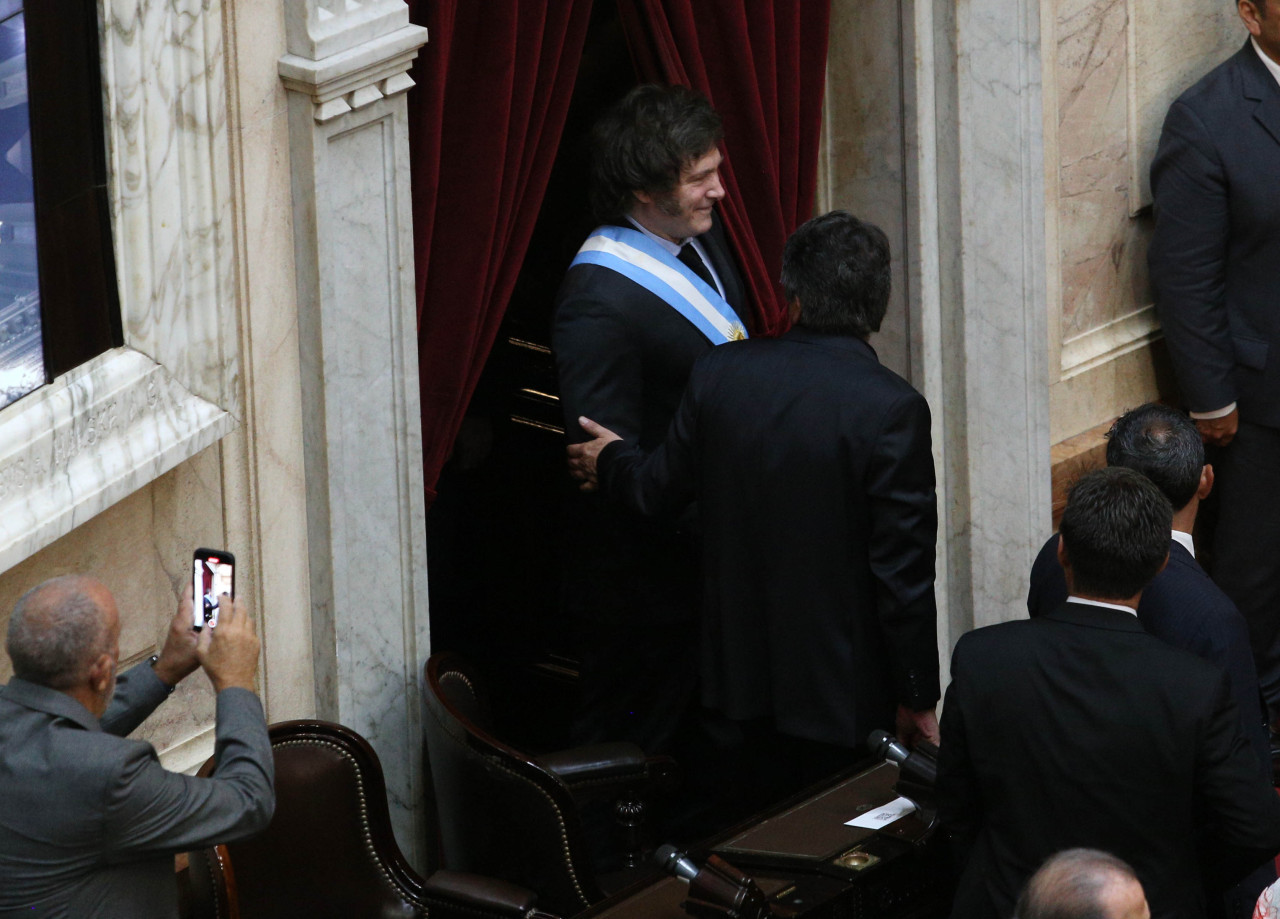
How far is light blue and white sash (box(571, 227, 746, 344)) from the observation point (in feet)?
12.9

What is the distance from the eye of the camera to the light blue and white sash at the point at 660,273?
393 centimetres

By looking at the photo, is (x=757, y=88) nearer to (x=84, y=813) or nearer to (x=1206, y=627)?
(x=1206, y=627)

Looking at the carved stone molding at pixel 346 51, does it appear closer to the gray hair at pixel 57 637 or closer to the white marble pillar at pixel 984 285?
the gray hair at pixel 57 637

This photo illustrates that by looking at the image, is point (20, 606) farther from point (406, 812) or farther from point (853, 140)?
point (853, 140)

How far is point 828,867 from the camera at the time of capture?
3.18 meters

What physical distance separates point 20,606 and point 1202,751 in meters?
1.70

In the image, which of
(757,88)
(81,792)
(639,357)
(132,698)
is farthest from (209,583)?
(757,88)

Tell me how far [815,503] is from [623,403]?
1.74 ft

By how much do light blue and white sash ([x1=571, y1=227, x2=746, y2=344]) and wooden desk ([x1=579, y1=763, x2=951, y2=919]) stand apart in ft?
→ 3.56

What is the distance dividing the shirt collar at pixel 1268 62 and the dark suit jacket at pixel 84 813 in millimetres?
3921

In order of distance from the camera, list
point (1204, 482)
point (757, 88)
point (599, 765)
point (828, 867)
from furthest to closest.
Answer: point (757, 88) → point (599, 765) → point (1204, 482) → point (828, 867)

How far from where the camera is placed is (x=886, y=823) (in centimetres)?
334

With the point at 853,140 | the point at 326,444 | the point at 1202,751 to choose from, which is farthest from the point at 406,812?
the point at 853,140

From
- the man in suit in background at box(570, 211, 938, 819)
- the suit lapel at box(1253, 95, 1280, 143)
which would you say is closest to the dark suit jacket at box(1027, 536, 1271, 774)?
the man in suit in background at box(570, 211, 938, 819)
